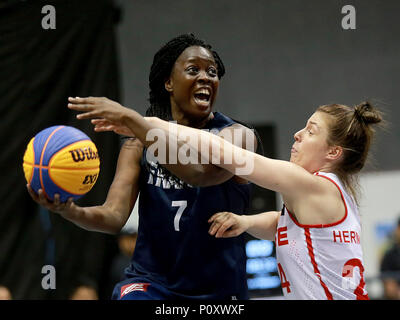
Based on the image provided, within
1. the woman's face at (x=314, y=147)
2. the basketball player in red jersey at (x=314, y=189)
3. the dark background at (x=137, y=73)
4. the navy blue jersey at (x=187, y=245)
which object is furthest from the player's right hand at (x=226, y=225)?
the dark background at (x=137, y=73)

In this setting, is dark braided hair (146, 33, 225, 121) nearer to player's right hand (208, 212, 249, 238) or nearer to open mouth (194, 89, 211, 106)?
open mouth (194, 89, 211, 106)

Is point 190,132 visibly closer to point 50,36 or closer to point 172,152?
point 172,152

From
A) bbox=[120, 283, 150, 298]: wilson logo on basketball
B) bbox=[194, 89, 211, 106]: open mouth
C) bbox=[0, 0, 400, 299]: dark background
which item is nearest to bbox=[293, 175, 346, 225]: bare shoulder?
bbox=[194, 89, 211, 106]: open mouth

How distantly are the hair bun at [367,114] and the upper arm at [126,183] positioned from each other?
1.16 metres

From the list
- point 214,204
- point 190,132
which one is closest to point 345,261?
point 214,204

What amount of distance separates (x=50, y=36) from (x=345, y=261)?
3946mm

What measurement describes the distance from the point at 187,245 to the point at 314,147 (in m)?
0.81

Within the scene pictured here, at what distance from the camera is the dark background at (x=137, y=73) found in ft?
17.7

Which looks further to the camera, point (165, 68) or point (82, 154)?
point (165, 68)

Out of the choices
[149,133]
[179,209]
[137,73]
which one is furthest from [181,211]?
[137,73]

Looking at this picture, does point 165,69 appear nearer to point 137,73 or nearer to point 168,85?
point 168,85

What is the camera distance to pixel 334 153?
108 inches

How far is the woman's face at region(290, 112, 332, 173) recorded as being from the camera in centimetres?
274

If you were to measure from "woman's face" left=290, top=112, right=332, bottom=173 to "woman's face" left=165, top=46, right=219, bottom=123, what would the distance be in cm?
53
